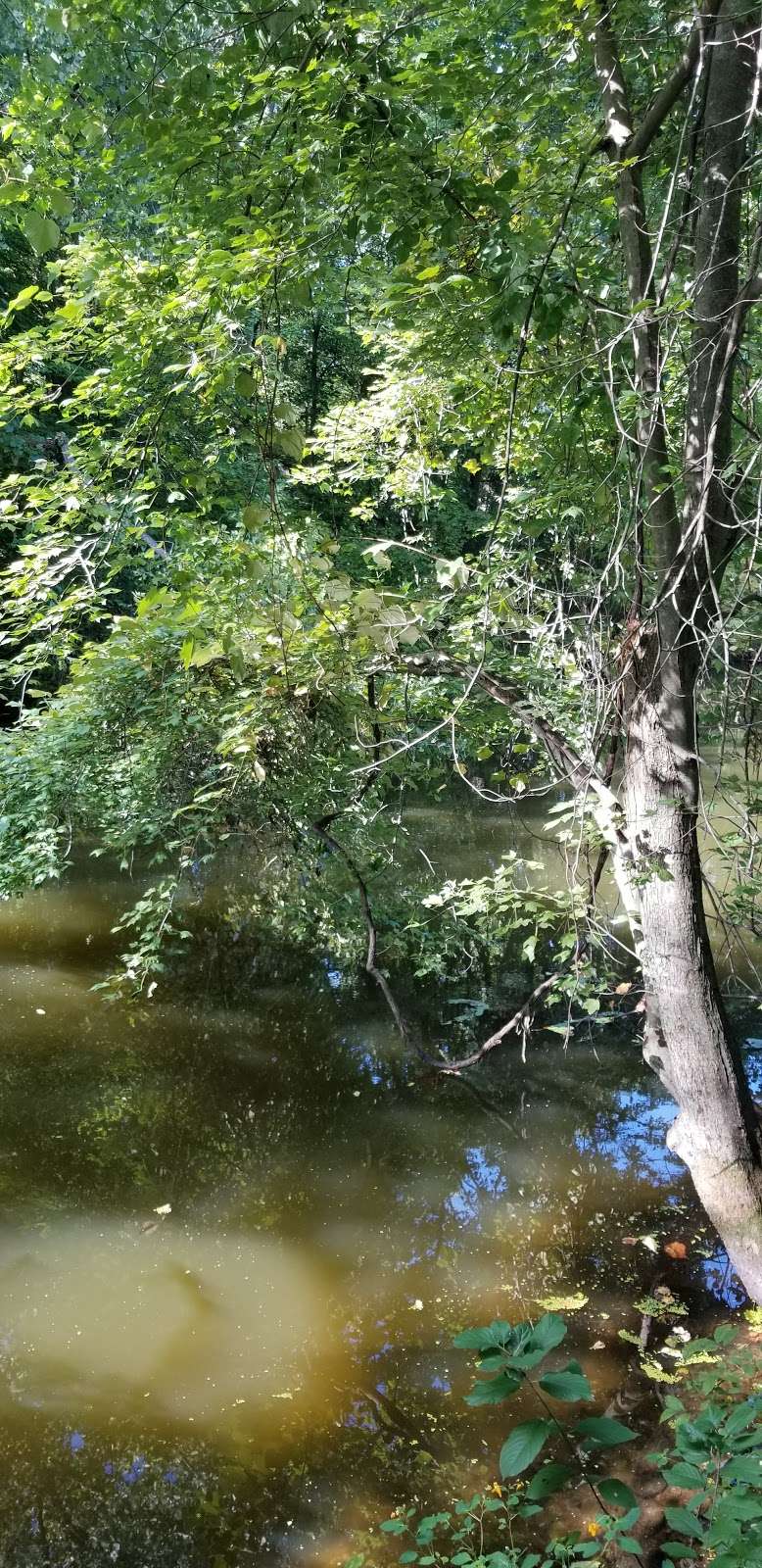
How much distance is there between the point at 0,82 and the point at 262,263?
8.52 meters

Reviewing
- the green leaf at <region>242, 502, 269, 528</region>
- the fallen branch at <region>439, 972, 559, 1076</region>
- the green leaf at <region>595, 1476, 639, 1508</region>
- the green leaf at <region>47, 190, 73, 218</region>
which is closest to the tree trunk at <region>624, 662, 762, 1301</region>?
the fallen branch at <region>439, 972, 559, 1076</region>

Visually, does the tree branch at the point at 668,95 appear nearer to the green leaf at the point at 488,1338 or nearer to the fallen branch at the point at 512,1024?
the fallen branch at the point at 512,1024

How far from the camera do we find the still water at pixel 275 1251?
2.80 metres

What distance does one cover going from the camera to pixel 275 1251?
12.6 ft

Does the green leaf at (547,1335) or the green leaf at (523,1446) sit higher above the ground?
the green leaf at (547,1335)

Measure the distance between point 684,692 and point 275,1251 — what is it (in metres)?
2.67

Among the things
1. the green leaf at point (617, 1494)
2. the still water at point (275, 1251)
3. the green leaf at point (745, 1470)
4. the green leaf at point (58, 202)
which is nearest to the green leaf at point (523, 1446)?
the green leaf at point (617, 1494)

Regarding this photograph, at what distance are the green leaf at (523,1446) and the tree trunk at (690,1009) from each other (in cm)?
172

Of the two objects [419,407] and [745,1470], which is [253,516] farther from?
[419,407]

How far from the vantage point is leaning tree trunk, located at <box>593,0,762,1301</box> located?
268 centimetres

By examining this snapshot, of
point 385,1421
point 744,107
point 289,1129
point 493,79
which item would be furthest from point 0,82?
point 385,1421

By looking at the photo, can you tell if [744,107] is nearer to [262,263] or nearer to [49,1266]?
[262,263]

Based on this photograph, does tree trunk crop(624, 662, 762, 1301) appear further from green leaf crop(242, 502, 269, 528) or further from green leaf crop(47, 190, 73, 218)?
green leaf crop(47, 190, 73, 218)

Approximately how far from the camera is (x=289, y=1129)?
15.6ft
